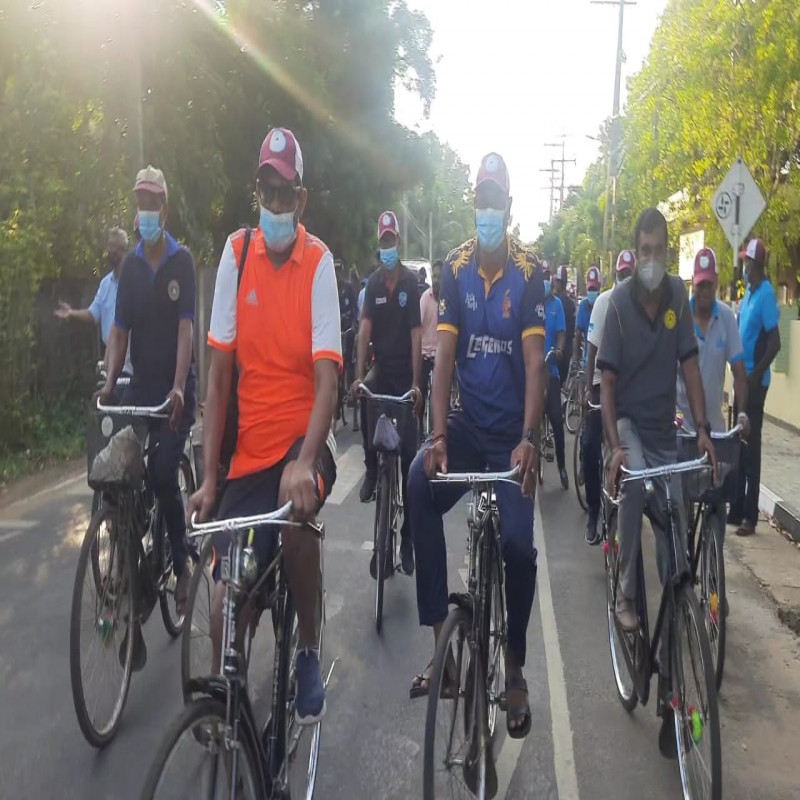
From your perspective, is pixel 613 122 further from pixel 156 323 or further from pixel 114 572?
pixel 114 572

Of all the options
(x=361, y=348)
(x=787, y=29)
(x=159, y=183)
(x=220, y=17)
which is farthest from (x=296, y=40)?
(x=159, y=183)

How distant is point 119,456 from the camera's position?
4258 millimetres

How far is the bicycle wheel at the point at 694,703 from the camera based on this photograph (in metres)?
3.34

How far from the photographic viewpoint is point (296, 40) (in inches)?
835

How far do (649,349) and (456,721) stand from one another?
1979 millimetres

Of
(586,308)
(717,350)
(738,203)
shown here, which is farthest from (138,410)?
(738,203)

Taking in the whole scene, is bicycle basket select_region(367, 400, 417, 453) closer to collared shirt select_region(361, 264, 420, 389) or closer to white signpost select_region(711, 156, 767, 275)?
collared shirt select_region(361, 264, 420, 389)

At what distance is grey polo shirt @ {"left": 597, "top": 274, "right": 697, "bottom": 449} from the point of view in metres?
4.51

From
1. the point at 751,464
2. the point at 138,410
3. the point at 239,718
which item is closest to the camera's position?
the point at 239,718

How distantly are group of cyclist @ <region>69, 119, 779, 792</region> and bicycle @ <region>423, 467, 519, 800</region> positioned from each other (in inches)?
2.7

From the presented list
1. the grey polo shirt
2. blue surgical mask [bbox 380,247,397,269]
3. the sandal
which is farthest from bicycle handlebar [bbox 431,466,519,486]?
blue surgical mask [bbox 380,247,397,269]

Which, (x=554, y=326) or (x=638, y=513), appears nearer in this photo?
(x=638, y=513)

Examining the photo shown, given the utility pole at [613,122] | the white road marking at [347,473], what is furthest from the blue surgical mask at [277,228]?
the utility pole at [613,122]

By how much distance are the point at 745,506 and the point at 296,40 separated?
1641cm
